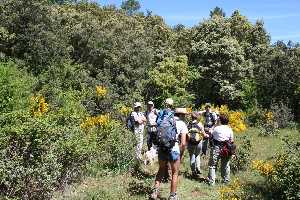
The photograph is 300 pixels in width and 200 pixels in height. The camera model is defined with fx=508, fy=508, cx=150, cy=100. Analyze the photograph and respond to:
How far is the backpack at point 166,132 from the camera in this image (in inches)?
344

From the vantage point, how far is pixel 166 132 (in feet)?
28.8

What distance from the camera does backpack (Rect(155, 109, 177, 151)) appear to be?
8.75 metres

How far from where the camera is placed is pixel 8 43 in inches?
1141

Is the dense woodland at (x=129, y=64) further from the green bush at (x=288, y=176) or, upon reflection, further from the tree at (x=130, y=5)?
the tree at (x=130, y=5)

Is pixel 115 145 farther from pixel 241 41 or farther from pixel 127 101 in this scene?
pixel 241 41

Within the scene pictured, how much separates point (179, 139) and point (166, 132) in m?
0.97

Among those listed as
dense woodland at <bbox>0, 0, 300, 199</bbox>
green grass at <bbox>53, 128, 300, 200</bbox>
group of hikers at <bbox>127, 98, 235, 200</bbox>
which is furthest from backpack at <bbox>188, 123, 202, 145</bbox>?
dense woodland at <bbox>0, 0, 300, 199</bbox>

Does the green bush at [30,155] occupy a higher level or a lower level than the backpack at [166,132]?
lower

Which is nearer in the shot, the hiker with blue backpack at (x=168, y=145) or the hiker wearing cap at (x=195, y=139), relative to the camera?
the hiker with blue backpack at (x=168, y=145)

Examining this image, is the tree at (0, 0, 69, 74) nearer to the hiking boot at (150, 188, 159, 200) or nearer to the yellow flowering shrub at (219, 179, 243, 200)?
the yellow flowering shrub at (219, 179, 243, 200)

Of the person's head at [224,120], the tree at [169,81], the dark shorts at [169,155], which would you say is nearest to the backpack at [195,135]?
the person's head at [224,120]

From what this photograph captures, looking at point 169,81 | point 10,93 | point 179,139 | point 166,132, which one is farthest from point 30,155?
point 169,81

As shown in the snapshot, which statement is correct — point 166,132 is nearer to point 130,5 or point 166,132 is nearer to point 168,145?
point 168,145

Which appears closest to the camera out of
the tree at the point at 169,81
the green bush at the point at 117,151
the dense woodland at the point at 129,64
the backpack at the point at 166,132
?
the backpack at the point at 166,132
